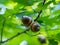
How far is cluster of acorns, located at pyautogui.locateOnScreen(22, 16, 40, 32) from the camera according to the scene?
905 millimetres

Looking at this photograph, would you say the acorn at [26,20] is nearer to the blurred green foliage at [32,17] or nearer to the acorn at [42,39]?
the blurred green foliage at [32,17]

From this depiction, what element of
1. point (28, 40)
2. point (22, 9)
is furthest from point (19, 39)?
point (22, 9)

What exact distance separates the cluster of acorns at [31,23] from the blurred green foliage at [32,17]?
0.02m

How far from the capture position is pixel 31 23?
3.03 ft

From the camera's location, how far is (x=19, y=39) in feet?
3.62

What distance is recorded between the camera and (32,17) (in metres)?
1.01

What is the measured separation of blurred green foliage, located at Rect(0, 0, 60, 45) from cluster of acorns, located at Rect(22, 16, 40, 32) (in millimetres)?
21

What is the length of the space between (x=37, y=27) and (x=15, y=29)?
6.6 inches

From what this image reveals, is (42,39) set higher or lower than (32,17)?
lower

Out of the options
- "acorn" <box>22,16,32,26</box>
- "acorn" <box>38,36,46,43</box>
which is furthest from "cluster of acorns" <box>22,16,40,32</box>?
"acorn" <box>38,36,46,43</box>

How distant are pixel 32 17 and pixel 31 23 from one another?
0.09m

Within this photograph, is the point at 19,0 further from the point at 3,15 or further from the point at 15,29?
the point at 15,29

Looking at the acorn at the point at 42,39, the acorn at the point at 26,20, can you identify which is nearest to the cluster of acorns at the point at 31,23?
the acorn at the point at 26,20

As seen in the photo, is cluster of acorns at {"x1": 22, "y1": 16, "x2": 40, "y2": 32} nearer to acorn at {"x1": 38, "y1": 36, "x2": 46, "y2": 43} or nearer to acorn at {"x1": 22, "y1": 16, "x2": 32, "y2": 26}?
acorn at {"x1": 22, "y1": 16, "x2": 32, "y2": 26}
